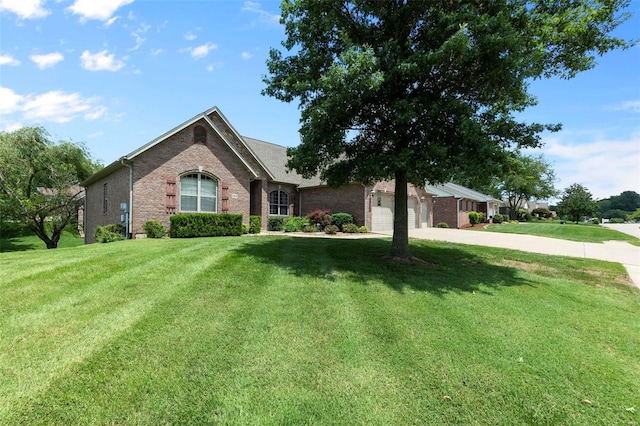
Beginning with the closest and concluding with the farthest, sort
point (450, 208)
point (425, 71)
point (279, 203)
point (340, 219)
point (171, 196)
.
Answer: point (425, 71) → point (171, 196) → point (340, 219) → point (279, 203) → point (450, 208)

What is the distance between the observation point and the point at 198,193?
1564 cm

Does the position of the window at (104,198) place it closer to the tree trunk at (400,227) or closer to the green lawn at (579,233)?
the tree trunk at (400,227)

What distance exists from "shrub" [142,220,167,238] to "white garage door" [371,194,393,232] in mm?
12928

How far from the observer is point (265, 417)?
270 centimetres

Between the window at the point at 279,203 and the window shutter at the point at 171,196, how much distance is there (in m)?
7.46

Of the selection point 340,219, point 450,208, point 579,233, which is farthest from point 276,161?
point 579,233

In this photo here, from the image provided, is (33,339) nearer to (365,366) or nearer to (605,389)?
(365,366)

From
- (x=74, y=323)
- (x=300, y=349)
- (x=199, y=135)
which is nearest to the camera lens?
(x=300, y=349)

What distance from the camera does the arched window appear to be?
50.8 feet

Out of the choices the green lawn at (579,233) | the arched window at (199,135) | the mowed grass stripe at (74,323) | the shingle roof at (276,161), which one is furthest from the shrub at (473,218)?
the mowed grass stripe at (74,323)

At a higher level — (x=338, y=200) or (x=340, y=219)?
(x=338, y=200)

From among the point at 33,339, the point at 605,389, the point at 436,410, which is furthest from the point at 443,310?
the point at 33,339

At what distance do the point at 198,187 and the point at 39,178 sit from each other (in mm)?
12695

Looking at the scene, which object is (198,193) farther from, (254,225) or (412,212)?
(412,212)
